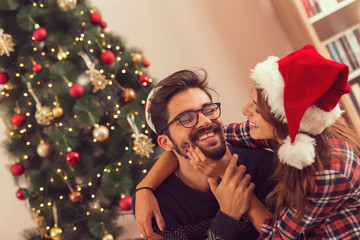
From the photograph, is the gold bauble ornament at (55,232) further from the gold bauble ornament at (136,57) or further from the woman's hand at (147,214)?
the gold bauble ornament at (136,57)

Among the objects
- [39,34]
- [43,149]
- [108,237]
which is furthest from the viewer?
[108,237]

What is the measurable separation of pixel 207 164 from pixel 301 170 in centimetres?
36

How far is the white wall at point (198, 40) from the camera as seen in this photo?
260 centimetres

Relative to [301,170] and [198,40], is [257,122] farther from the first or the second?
[198,40]

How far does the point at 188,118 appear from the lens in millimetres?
1457

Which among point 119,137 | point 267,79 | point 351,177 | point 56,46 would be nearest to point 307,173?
point 351,177

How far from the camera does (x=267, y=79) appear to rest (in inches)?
44.1

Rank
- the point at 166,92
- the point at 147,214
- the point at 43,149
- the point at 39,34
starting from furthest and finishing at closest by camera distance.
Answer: the point at 43,149
the point at 39,34
the point at 166,92
the point at 147,214

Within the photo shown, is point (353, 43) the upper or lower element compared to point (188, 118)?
lower

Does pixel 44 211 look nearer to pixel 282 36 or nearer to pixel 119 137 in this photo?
pixel 119 137

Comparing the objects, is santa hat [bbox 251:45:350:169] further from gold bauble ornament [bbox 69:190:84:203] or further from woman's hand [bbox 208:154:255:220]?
gold bauble ornament [bbox 69:190:84:203]

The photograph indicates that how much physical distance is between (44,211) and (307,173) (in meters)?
1.65

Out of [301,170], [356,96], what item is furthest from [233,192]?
[356,96]

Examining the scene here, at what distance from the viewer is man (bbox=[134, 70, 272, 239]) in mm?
1444
